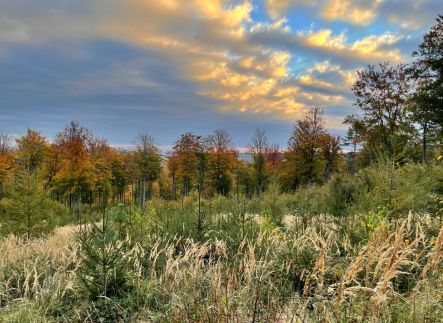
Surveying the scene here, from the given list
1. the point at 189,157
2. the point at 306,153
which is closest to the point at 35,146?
the point at 189,157

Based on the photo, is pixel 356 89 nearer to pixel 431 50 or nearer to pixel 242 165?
A: pixel 431 50

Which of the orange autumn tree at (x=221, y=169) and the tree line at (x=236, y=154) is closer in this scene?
the tree line at (x=236, y=154)

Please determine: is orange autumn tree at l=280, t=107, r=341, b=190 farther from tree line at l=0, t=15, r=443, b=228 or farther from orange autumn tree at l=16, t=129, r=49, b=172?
orange autumn tree at l=16, t=129, r=49, b=172

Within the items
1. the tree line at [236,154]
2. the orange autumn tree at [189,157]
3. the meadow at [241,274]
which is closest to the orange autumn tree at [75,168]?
the tree line at [236,154]

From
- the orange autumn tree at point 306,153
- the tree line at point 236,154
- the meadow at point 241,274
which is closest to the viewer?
the meadow at point 241,274

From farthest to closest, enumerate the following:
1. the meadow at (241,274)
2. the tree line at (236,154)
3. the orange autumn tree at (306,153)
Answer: the orange autumn tree at (306,153)
the tree line at (236,154)
the meadow at (241,274)

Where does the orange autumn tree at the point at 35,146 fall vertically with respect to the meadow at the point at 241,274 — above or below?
above

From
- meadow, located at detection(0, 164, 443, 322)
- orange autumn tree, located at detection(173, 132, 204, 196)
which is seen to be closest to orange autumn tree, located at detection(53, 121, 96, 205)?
orange autumn tree, located at detection(173, 132, 204, 196)

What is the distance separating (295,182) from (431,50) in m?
21.7

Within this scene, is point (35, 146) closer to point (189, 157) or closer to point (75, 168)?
point (75, 168)

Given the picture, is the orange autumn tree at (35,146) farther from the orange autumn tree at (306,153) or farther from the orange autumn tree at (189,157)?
the orange autumn tree at (306,153)

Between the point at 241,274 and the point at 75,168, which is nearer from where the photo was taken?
the point at 241,274

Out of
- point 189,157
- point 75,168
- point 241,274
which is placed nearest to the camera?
point 241,274

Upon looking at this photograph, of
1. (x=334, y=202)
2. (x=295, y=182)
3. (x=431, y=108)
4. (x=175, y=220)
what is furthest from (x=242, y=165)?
(x=175, y=220)
